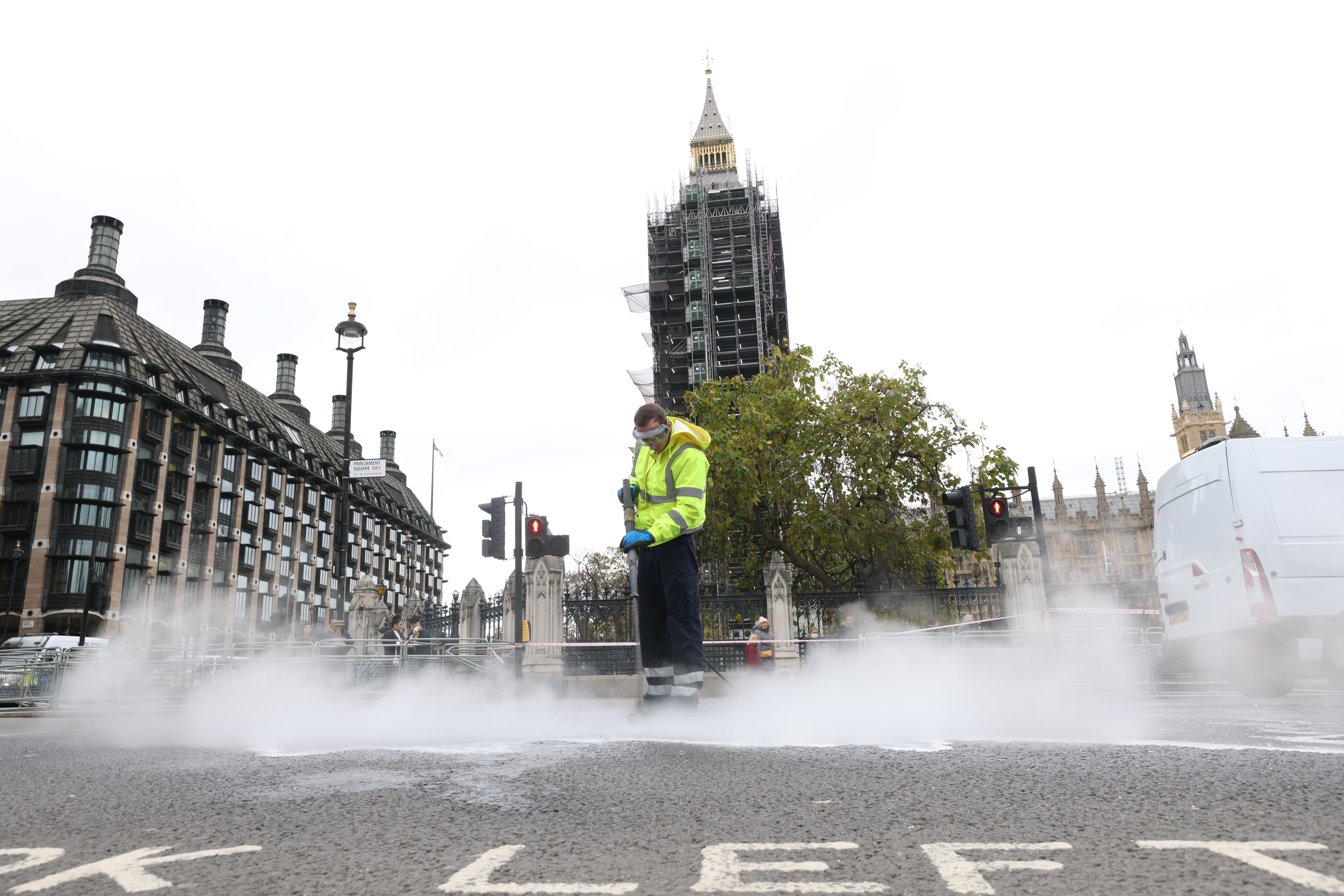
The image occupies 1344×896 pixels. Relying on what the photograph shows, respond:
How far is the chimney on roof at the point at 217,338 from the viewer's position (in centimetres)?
7338

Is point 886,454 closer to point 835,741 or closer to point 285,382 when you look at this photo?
point 835,741

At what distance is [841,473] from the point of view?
21641 millimetres

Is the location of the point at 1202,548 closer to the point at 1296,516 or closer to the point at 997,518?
the point at 1296,516

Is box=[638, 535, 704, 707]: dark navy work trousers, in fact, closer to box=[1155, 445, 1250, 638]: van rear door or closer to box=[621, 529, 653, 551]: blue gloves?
box=[621, 529, 653, 551]: blue gloves

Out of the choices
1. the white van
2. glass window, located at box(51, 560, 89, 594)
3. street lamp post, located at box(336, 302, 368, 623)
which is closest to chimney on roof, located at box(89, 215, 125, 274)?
glass window, located at box(51, 560, 89, 594)

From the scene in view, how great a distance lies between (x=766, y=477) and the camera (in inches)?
842

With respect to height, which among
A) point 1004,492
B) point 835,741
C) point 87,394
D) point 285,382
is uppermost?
point 285,382

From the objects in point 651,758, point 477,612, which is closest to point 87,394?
point 477,612

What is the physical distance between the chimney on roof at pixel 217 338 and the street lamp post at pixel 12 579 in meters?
33.0

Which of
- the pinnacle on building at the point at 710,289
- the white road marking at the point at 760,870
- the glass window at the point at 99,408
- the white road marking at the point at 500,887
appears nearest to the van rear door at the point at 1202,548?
the white road marking at the point at 760,870

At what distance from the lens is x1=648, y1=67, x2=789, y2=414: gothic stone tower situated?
57.2 m

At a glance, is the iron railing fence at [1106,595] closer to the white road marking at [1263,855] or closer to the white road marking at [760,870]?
the white road marking at [1263,855]

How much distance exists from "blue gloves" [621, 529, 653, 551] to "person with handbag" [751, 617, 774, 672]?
32.5 ft

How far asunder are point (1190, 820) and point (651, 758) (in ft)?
6.84
